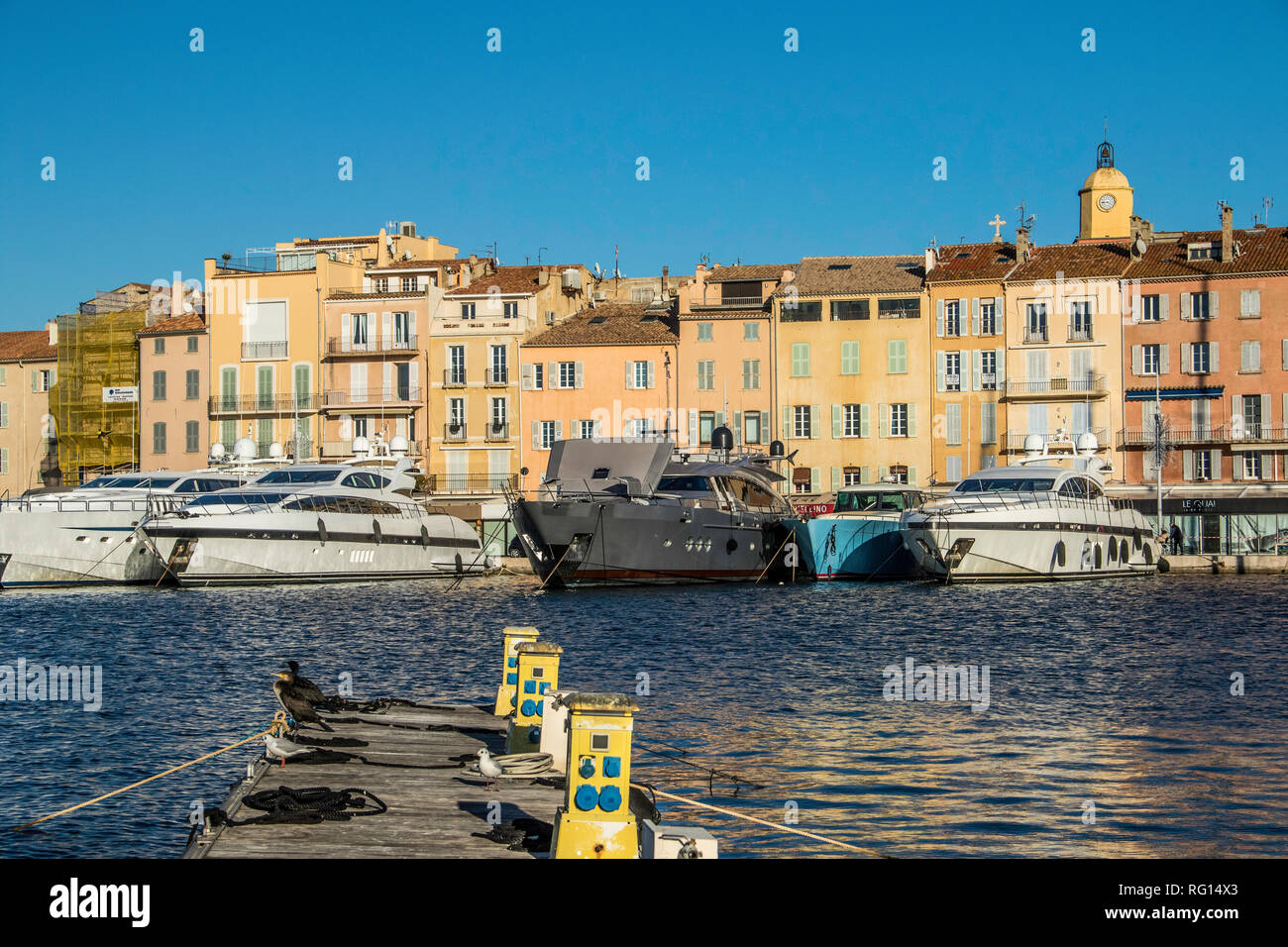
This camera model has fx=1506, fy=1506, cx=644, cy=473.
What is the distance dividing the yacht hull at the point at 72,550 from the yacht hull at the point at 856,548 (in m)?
23.5

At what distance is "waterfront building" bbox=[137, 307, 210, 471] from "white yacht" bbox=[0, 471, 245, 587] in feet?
86.1

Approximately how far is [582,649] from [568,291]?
5242 cm

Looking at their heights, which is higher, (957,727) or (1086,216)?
(1086,216)

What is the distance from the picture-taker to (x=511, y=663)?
19281 mm

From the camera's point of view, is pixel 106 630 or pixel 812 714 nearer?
pixel 812 714

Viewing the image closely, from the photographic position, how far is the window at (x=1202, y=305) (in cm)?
6862

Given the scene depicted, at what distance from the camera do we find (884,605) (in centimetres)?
4372

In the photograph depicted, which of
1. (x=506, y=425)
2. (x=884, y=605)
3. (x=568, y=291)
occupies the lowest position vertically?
(x=884, y=605)

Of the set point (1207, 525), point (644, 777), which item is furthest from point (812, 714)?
point (1207, 525)

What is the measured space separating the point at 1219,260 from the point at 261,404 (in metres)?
47.6

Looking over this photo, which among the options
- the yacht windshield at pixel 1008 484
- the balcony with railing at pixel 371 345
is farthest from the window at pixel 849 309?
the yacht windshield at pixel 1008 484

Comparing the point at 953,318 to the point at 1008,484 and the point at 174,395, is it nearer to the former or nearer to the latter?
the point at 1008,484

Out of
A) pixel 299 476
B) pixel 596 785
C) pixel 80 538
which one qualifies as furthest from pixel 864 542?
pixel 596 785

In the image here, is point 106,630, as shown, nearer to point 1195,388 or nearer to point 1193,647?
point 1193,647
